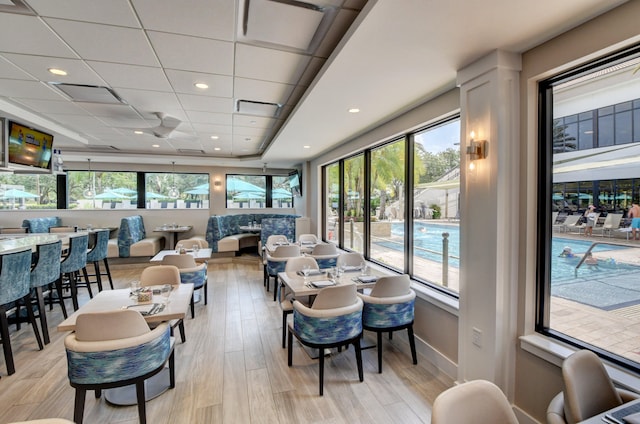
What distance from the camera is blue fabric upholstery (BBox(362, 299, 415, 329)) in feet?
9.03

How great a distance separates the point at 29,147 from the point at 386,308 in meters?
5.79

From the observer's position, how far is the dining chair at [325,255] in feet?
15.0

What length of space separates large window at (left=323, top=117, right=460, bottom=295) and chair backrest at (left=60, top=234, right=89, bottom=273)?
4224mm

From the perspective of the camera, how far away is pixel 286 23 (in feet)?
6.81

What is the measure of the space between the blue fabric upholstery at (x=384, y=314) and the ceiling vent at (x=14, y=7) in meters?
3.29

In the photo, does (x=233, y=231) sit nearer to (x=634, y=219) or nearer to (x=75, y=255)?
(x=75, y=255)

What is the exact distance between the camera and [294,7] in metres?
1.90

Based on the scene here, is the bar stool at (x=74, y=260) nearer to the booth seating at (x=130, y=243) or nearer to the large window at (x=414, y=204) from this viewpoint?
the booth seating at (x=130, y=243)

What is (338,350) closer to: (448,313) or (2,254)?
(448,313)

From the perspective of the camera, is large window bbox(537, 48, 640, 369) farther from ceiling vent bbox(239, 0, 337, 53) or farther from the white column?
ceiling vent bbox(239, 0, 337, 53)

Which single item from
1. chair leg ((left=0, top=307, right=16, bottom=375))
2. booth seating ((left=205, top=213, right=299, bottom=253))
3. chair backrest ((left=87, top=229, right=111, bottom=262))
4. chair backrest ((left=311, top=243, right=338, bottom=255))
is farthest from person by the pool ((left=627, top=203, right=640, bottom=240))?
booth seating ((left=205, top=213, right=299, bottom=253))

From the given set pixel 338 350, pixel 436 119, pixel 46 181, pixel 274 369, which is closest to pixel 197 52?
pixel 436 119

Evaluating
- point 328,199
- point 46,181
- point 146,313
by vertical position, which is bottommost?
point 146,313

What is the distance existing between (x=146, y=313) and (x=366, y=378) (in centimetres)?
193
